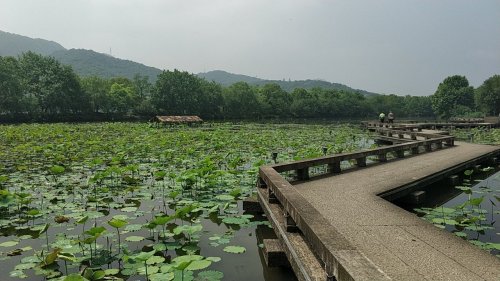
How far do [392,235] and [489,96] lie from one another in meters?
83.7

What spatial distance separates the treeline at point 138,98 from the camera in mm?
58312

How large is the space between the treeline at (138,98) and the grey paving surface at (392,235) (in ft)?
195

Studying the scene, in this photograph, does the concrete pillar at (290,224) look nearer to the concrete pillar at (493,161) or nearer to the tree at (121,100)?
the concrete pillar at (493,161)

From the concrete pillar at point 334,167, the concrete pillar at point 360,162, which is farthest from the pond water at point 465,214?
the concrete pillar at point 360,162

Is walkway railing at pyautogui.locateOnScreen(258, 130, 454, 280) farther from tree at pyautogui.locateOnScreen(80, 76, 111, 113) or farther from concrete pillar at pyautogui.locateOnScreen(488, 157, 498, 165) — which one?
tree at pyautogui.locateOnScreen(80, 76, 111, 113)

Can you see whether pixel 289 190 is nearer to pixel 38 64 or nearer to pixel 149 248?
pixel 149 248

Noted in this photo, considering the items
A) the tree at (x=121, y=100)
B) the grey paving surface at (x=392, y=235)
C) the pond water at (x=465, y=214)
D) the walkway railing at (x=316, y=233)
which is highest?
the tree at (x=121, y=100)

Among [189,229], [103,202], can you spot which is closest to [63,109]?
[103,202]

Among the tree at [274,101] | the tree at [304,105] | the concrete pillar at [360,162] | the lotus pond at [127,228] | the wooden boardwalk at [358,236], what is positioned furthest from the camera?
the tree at [304,105]

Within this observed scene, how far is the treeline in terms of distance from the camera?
58.3 m

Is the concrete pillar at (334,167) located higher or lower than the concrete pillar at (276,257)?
higher

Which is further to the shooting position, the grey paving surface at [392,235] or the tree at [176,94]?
the tree at [176,94]

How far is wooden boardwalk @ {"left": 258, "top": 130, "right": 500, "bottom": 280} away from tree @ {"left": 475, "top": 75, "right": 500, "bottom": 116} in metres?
78.6

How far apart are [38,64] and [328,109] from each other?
7842 centimetres
